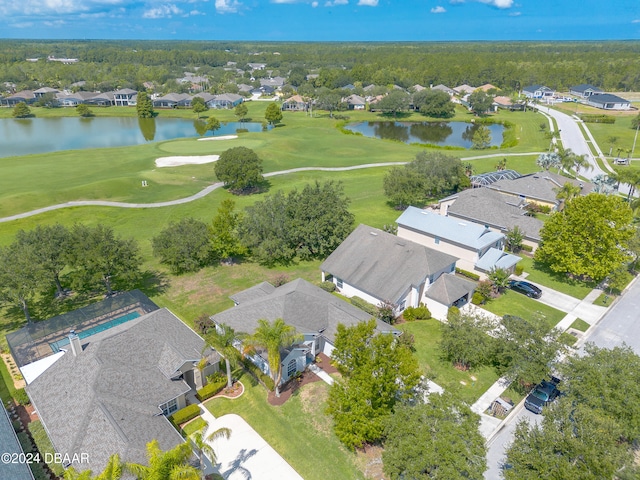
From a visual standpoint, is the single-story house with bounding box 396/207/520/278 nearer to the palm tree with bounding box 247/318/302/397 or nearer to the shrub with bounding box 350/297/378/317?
the shrub with bounding box 350/297/378/317

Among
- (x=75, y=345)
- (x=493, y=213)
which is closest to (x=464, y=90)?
(x=493, y=213)

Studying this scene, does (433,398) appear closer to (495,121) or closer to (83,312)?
(83,312)

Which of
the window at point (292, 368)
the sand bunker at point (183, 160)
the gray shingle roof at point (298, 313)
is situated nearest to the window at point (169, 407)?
the gray shingle roof at point (298, 313)

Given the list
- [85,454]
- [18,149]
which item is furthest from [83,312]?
[18,149]

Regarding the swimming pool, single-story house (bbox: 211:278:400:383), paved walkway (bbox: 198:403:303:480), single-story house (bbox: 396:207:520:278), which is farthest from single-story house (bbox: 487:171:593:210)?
the swimming pool

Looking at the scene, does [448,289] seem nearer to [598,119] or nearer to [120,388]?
[120,388]

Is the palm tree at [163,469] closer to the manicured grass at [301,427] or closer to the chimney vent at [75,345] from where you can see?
the manicured grass at [301,427]
